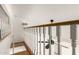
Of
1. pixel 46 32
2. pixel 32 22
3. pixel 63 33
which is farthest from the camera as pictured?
pixel 32 22

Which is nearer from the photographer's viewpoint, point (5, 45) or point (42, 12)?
point (5, 45)

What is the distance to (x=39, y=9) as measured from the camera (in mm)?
1447

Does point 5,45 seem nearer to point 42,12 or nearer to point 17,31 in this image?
point 17,31

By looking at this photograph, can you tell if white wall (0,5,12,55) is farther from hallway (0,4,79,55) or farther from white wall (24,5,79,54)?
white wall (24,5,79,54)

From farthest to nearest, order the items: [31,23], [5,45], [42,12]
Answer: [31,23]
[42,12]
[5,45]

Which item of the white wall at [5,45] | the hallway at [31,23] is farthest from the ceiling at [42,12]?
the white wall at [5,45]

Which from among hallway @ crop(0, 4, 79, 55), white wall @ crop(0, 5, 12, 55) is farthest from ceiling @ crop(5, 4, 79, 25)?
white wall @ crop(0, 5, 12, 55)

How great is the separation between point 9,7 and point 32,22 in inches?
14.4

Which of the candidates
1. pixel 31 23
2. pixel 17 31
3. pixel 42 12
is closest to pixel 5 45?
pixel 17 31

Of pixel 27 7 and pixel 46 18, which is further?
pixel 46 18

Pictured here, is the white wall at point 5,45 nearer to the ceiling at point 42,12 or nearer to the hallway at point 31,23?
the hallway at point 31,23
